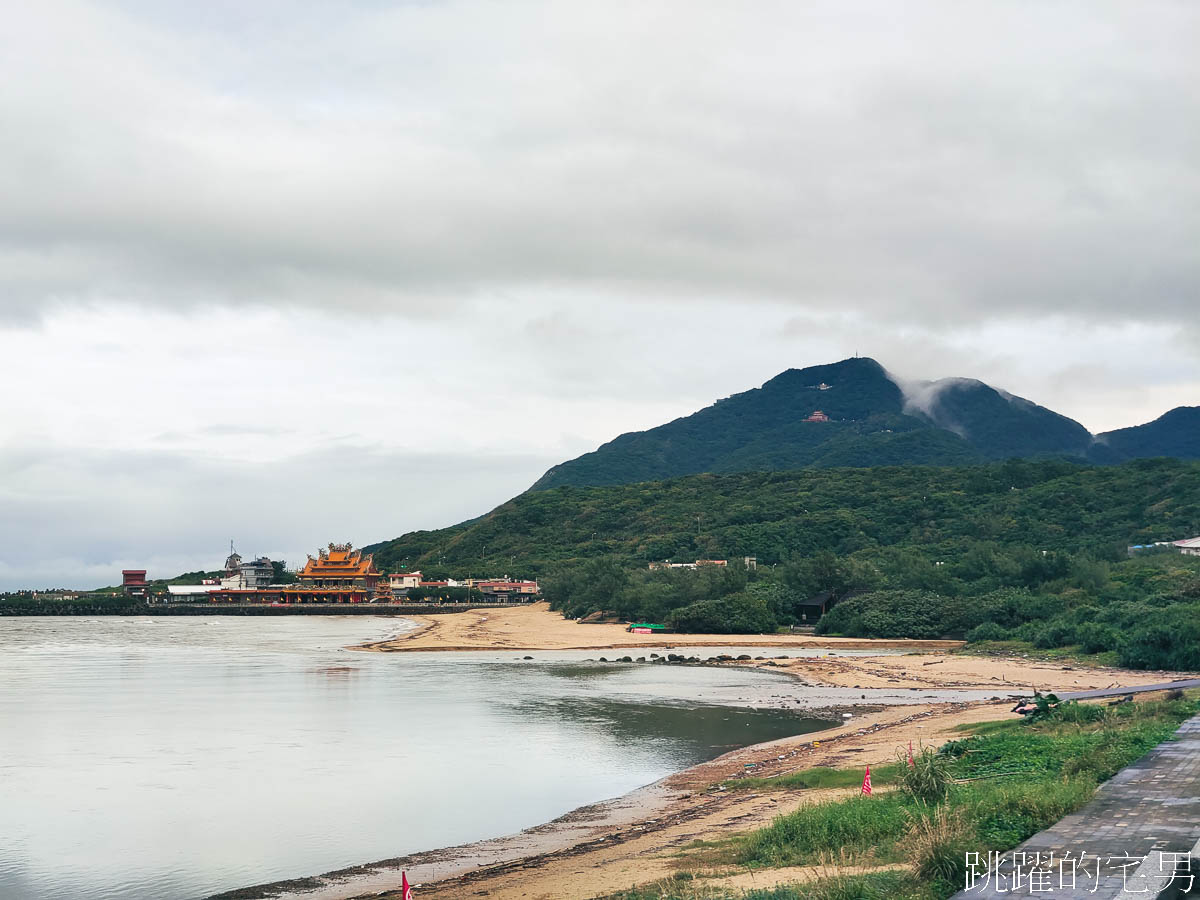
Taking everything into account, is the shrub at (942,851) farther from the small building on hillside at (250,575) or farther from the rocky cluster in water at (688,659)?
the small building on hillside at (250,575)

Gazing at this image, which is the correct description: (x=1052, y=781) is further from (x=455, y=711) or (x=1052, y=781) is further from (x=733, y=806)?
(x=455, y=711)

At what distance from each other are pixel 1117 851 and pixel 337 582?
161 m

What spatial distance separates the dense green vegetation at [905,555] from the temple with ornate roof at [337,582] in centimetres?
1840

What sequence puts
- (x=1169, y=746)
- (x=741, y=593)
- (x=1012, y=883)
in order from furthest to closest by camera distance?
(x=741, y=593), (x=1169, y=746), (x=1012, y=883)

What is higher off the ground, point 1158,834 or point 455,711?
point 1158,834

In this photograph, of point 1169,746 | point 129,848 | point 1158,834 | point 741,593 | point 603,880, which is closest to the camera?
point 1158,834

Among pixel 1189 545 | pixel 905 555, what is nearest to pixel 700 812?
pixel 905 555

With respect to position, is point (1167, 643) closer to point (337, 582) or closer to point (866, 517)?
point (866, 517)

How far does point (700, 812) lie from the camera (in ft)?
72.6

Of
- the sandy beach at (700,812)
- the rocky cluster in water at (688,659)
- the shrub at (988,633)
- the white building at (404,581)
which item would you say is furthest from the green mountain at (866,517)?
the sandy beach at (700,812)

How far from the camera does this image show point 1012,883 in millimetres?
11133

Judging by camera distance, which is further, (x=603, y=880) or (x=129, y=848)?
(x=129, y=848)

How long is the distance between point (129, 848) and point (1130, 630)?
159 ft

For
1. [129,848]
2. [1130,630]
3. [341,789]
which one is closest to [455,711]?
[341,789]
